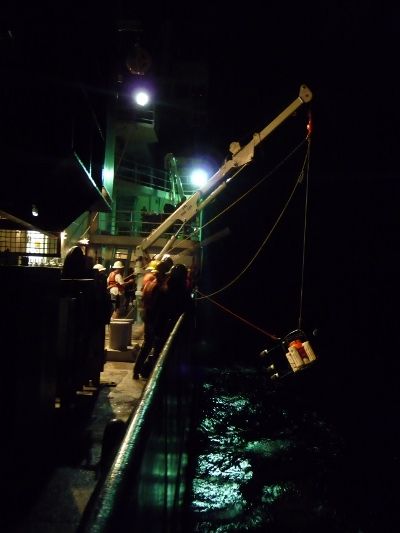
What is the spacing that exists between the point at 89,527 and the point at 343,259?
51599mm

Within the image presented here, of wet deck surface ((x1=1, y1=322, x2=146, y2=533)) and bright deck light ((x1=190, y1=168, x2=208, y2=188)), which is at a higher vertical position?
bright deck light ((x1=190, y1=168, x2=208, y2=188))

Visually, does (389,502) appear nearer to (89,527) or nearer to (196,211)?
(89,527)

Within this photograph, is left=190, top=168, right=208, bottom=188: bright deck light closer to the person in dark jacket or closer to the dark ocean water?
the dark ocean water

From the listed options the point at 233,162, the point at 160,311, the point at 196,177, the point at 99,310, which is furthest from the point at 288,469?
the point at 196,177

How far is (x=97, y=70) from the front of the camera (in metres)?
8.53

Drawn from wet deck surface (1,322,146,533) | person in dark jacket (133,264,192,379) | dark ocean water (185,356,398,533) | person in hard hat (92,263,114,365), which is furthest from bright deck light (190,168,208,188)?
wet deck surface (1,322,146,533)

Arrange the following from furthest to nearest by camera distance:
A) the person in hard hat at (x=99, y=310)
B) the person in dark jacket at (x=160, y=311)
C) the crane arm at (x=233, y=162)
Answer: the crane arm at (x=233, y=162) → the person in dark jacket at (x=160, y=311) → the person in hard hat at (x=99, y=310)

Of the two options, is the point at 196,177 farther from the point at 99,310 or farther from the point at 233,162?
the point at 99,310

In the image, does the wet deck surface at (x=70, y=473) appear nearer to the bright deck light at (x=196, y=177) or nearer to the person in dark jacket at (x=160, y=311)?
the person in dark jacket at (x=160, y=311)

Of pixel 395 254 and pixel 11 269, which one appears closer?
pixel 11 269

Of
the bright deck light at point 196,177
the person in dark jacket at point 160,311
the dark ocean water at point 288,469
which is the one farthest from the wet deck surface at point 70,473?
the bright deck light at point 196,177

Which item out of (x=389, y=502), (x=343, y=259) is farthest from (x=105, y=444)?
(x=343, y=259)

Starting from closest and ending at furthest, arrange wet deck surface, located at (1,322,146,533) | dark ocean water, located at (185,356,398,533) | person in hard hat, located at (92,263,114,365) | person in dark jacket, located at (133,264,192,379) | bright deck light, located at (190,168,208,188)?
1. wet deck surface, located at (1,322,146,533)
2. person in hard hat, located at (92,263,114,365)
3. dark ocean water, located at (185,356,398,533)
4. person in dark jacket, located at (133,264,192,379)
5. bright deck light, located at (190,168,208,188)

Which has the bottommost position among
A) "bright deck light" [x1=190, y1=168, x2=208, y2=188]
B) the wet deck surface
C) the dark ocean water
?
the dark ocean water
